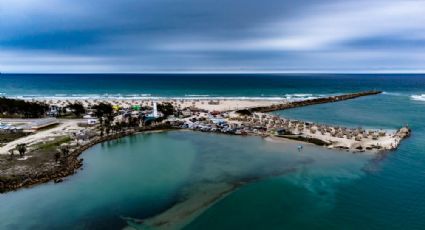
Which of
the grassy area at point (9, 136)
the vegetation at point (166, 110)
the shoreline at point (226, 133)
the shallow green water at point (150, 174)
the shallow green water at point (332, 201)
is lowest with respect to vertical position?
the shallow green water at point (332, 201)

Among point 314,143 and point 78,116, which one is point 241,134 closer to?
point 314,143

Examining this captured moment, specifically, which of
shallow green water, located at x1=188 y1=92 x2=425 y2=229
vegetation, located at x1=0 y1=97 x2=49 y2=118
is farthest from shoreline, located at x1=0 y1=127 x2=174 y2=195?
vegetation, located at x1=0 y1=97 x2=49 y2=118

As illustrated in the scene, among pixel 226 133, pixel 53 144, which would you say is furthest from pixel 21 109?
pixel 226 133

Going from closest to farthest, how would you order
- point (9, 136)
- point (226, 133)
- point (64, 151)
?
point (64, 151)
point (9, 136)
point (226, 133)

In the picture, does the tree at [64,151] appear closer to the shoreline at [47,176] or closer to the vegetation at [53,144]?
the shoreline at [47,176]

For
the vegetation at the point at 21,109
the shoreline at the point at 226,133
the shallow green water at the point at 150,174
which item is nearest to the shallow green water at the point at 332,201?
the shallow green water at the point at 150,174

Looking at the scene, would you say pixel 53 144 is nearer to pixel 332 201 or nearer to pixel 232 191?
pixel 232 191

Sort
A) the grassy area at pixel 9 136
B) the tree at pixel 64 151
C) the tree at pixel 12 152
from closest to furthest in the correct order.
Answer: the tree at pixel 12 152, the tree at pixel 64 151, the grassy area at pixel 9 136

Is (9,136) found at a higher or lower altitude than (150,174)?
higher

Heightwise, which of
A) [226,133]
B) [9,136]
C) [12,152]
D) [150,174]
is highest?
[9,136]
